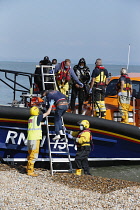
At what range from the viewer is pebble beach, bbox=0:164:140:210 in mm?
5316

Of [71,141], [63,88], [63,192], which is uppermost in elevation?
[63,88]

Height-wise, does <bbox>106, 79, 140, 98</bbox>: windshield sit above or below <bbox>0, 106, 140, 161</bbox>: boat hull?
above

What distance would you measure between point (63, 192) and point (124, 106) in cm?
285

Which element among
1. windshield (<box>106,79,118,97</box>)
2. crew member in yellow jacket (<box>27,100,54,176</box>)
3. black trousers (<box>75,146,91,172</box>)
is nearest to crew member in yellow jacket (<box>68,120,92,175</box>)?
black trousers (<box>75,146,91,172</box>)

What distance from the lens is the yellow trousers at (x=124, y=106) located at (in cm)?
819

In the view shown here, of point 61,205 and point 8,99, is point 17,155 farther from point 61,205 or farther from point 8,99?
point 8,99

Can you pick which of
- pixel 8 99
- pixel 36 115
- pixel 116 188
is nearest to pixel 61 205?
pixel 116 188

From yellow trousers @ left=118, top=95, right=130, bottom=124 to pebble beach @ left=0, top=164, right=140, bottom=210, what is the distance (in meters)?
1.76

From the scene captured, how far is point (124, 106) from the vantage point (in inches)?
324

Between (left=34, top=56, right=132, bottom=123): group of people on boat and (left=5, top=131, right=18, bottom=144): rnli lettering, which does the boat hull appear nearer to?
(left=5, top=131, right=18, bottom=144): rnli lettering

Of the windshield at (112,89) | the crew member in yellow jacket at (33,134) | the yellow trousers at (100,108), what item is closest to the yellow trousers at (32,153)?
the crew member in yellow jacket at (33,134)

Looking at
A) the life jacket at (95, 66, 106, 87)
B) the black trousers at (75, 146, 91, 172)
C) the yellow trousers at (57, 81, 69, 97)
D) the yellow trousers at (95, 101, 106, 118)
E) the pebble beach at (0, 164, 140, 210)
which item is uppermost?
the life jacket at (95, 66, 106, 87)

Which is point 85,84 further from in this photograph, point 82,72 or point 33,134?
point 33,134

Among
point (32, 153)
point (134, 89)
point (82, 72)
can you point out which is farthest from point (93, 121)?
point (134, 89)
